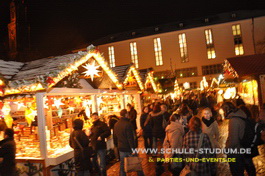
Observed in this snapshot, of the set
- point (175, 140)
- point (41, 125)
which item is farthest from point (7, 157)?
point (175, 140)

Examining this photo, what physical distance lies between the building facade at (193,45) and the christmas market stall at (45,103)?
3415 centimetres

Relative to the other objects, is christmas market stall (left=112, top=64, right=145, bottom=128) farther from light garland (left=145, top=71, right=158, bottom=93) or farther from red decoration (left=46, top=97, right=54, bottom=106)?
red decoration (left=46, top=97, right=54, bottom=106)

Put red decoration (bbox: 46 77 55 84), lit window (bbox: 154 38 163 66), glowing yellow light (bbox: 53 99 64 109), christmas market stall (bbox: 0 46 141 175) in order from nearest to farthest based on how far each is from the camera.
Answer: red decoration (bbox: 46 77 55 84)
christmas market stall (bbox: 0 46 141 175)
glowing yellow light (bbox: 53 99 64 109)
lit window (bbox: 154 38 163 66)

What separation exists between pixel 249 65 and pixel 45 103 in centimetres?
1071

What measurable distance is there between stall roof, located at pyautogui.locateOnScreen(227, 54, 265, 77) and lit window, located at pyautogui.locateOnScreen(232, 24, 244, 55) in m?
33.0

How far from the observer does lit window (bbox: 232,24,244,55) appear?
142 feet

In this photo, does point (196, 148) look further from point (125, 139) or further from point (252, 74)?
point (252, 74)

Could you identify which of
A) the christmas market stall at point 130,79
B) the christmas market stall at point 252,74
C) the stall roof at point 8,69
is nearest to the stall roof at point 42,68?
the stall roof at point 8,69

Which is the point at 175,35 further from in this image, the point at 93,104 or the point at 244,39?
the point at 93,104

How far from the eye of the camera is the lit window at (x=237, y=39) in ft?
142

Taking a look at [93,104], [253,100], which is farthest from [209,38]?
[93,104]

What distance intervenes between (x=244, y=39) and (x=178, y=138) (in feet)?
145

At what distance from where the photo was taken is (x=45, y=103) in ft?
24.4

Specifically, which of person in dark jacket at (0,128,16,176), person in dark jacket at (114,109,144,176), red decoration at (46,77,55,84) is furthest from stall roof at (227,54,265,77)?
person in dark jacket at (0,128,16,176)
